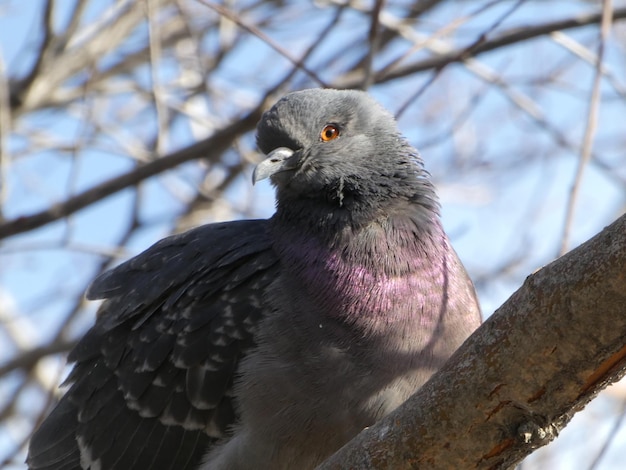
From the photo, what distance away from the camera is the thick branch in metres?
3.20

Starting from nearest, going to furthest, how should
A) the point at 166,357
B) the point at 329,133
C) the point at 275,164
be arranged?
1. the point at 166,357
2. the point at 275,164
3. the point at 329,133

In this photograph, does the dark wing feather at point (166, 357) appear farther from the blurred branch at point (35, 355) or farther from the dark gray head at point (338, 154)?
the blurred branch at point (35, 355)

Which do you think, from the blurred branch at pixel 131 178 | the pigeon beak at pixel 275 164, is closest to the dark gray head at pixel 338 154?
the pigeon beak at pixel 275 164

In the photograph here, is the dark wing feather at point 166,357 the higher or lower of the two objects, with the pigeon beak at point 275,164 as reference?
lower

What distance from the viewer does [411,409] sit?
3547mm

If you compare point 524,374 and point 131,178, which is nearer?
point 524,374

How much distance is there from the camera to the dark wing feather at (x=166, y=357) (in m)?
5.42

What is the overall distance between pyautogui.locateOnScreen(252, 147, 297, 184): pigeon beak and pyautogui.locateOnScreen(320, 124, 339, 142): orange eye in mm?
244

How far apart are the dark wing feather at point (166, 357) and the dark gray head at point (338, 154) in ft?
1.54

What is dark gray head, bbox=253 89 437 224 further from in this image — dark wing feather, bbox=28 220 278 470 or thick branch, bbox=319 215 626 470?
thick branch, bbox=319 215 626 470

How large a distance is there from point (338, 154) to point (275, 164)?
0.41m

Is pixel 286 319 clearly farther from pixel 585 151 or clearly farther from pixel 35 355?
pixel 35 355

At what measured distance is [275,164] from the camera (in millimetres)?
5734

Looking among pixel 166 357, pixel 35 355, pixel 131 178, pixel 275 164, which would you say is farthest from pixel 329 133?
pixel 35 355
